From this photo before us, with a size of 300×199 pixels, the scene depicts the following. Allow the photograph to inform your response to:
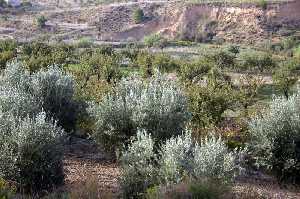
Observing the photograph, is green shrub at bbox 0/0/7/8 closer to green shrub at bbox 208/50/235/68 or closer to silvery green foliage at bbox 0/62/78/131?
green shrub at bbox 208/50/235/68

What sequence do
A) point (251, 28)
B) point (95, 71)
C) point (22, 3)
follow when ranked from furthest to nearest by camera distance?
point (22, 3) → point (251, 28) → point (95, 71)

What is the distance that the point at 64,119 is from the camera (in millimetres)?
13562

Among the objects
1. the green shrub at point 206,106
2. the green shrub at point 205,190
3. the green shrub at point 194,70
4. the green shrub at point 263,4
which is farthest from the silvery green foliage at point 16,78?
the green shrub at point 263,4

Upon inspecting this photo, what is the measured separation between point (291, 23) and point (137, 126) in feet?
274

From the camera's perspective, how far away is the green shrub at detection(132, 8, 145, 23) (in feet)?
310

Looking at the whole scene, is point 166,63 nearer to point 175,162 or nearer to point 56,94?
point 56,94

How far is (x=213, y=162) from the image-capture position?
8.32 meters

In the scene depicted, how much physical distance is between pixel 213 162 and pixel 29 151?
11.5 ft

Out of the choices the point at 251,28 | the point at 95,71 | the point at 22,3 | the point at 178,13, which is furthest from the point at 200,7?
the point at 95,71

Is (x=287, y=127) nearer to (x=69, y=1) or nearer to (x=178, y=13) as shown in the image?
(x=178, y=13)

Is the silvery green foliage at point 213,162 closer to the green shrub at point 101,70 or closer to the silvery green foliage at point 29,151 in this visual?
the silvery green foliage at point 29,151

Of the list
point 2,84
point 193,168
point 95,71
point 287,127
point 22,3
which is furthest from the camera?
point 22,3

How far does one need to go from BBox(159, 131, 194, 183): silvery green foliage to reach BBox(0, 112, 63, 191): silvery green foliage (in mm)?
2368

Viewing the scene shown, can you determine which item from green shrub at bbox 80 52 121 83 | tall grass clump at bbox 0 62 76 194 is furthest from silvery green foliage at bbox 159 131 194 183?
green shrub at bbox 80 52 121 83
